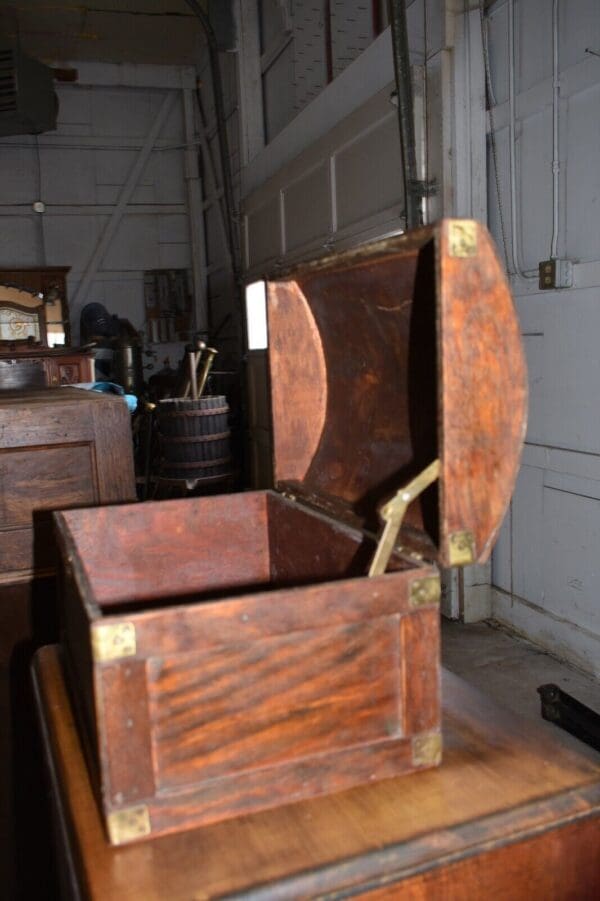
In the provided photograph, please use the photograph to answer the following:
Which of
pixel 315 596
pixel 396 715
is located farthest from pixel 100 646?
pixel 396 715

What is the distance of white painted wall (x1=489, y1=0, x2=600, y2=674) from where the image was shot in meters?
2.96

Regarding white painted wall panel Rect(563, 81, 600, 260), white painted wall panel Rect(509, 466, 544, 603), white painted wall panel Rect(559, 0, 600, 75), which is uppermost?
white painted wall panel Rect(559, 0, 600, 75)

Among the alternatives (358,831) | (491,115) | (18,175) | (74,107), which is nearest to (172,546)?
(358,831)

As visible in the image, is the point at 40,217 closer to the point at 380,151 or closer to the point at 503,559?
the point at 380,151

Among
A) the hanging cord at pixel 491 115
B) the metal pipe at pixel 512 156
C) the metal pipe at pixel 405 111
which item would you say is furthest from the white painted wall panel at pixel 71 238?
the metal pipe at pixel 512 156

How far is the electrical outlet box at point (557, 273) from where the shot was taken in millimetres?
3051

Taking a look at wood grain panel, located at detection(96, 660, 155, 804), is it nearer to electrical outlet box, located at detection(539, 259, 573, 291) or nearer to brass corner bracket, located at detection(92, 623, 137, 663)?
brass corner bracket, located at detection(92, 623, 137, 663)

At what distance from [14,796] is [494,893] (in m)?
1.79

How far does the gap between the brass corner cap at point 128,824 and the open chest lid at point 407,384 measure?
0.54 metres

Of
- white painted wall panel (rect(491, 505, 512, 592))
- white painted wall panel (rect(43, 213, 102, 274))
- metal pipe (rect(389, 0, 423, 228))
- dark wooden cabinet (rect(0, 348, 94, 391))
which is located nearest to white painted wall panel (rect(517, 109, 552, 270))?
metal pipe (rect(389, 0, 423, 228))

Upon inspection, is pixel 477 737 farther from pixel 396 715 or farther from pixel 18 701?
pixel 18 701

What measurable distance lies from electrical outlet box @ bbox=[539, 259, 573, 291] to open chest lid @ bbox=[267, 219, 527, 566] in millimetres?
1844

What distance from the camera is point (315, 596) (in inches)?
39.6

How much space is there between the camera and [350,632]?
103 centimetres
